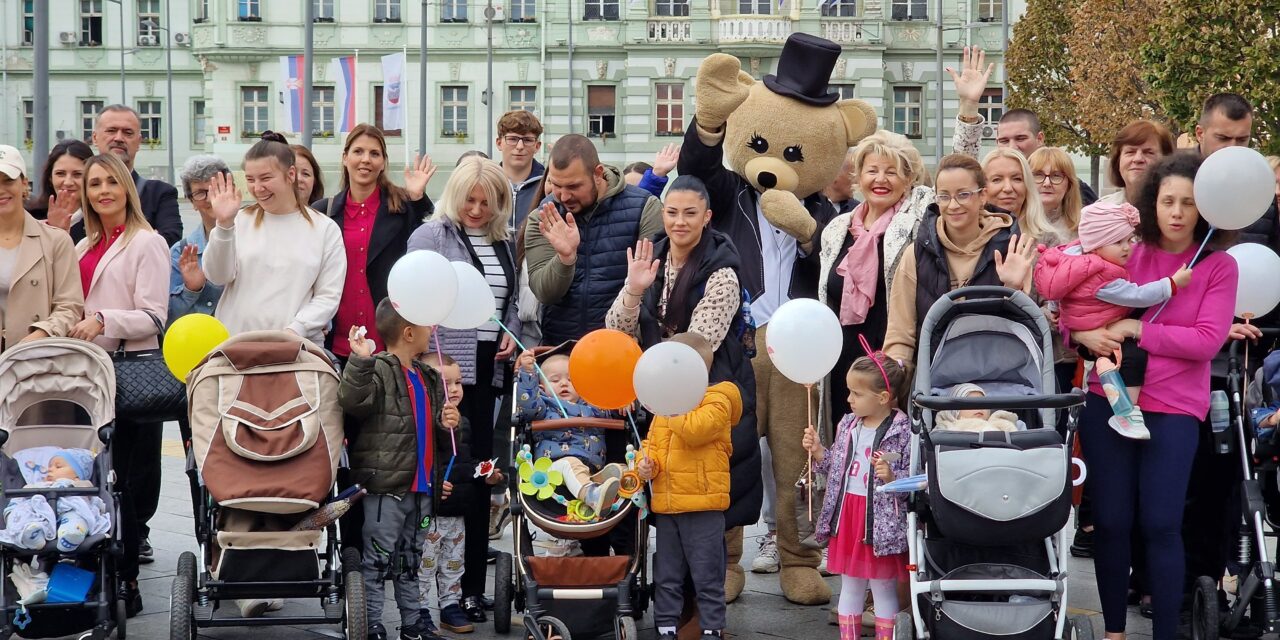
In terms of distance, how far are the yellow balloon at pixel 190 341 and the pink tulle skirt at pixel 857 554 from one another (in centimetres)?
263

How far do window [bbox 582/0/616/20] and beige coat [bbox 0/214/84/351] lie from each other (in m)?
43.8

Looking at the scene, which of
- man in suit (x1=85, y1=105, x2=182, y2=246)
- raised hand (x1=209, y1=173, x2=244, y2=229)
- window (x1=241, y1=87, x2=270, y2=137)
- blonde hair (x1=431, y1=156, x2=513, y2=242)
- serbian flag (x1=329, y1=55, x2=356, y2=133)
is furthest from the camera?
window (x1=241, y1=87, x2=270, y2=137)

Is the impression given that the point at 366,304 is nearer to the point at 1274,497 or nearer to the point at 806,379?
the point at 806,379

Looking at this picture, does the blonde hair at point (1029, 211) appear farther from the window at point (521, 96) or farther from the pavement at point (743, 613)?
the window at point (521, 96)

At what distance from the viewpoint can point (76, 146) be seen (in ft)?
24.1

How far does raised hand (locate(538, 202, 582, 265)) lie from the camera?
6.16m

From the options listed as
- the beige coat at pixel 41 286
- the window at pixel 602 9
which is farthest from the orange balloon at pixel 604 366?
the window at pixel 602 9

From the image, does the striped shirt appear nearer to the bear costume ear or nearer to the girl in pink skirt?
the girl in pink skirt

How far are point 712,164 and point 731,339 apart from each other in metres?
1.07

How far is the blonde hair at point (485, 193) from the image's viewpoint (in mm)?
6465

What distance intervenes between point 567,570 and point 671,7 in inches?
1777

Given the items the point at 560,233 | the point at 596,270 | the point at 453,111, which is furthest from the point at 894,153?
the point at 453,111

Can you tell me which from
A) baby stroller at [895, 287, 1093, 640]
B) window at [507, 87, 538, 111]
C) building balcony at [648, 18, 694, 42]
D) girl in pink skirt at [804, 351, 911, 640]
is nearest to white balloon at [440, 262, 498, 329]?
girl in pink skirt at [804, 351, 911, 640]

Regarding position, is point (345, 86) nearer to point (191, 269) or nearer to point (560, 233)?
point (191, 269)
